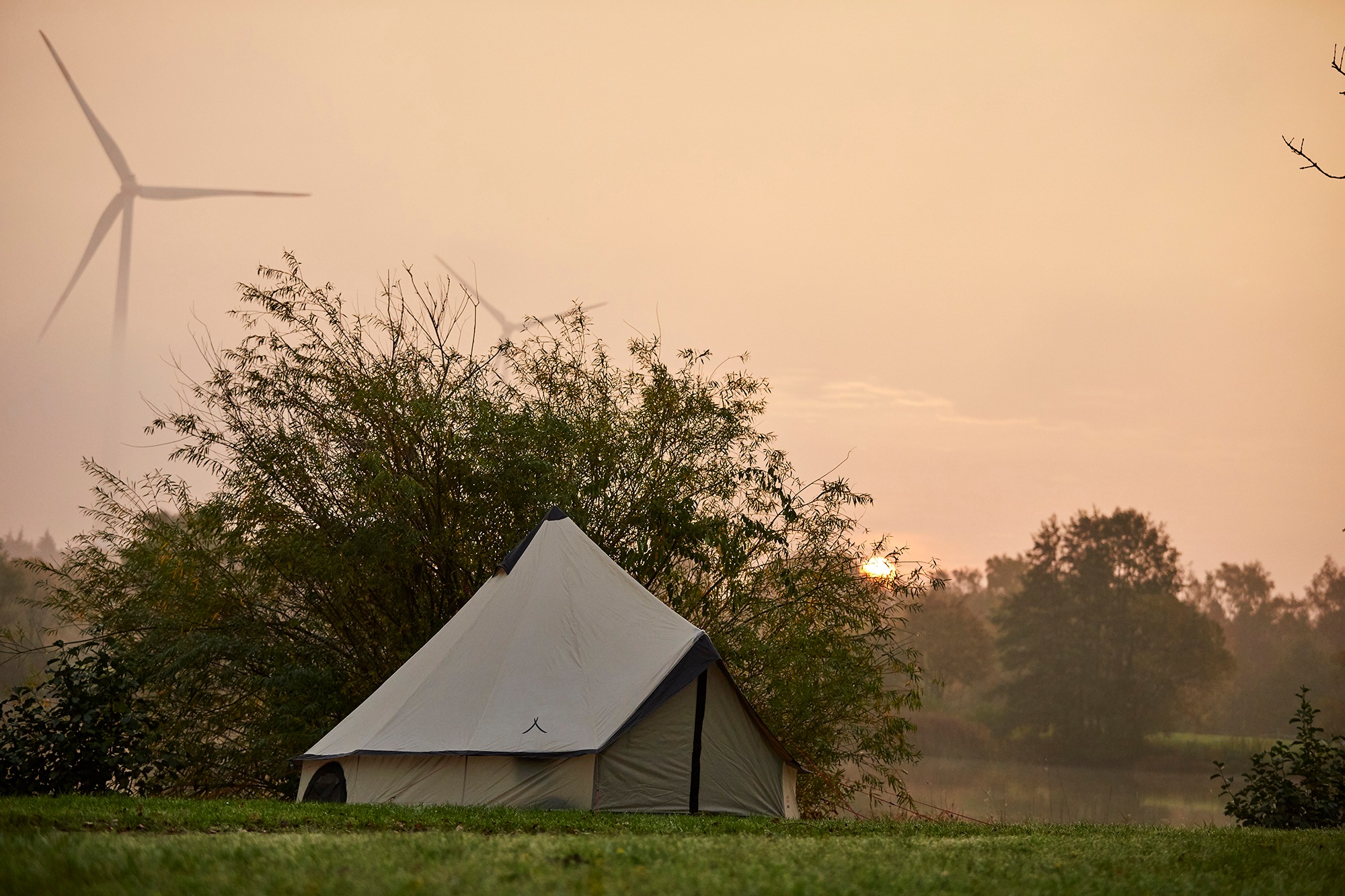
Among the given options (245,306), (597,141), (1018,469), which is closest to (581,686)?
(245,306)

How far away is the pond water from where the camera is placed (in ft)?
65.7

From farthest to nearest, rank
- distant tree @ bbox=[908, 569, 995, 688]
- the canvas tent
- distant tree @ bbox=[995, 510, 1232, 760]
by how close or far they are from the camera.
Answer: distant tree @ bbox=[908, 569, 995, 688] < distant tree @ bbox=[995, 510, 1232, 760] < the canvas tent

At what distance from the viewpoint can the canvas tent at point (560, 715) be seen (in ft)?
27.8

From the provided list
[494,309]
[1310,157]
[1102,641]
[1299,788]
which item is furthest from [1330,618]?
[1310,157]

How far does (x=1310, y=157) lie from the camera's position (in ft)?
20.7

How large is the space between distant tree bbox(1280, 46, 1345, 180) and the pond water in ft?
37.5

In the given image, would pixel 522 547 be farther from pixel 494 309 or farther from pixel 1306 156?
pixel 1306 156

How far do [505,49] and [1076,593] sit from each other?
34752mm

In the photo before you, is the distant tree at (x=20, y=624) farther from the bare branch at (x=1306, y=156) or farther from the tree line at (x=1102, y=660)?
the tree line at (x=1102, y=660)

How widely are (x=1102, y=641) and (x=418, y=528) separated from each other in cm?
3478

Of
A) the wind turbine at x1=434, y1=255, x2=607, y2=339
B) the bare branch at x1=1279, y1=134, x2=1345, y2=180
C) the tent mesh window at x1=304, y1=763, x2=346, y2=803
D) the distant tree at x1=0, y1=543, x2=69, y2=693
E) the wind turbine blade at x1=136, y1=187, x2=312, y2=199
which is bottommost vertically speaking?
the tent mesh window at x1=304, y1=763, x2=346, y2=803

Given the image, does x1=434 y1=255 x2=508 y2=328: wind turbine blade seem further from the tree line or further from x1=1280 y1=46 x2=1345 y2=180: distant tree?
the tree line

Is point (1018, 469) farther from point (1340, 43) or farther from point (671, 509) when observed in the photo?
point (1340, 43)

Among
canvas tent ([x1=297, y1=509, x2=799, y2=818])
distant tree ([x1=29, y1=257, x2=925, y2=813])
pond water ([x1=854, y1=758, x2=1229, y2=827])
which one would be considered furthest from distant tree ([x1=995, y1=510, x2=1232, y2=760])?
canvas tent ([x1=297, y1=509, x2=799, y2=818])
